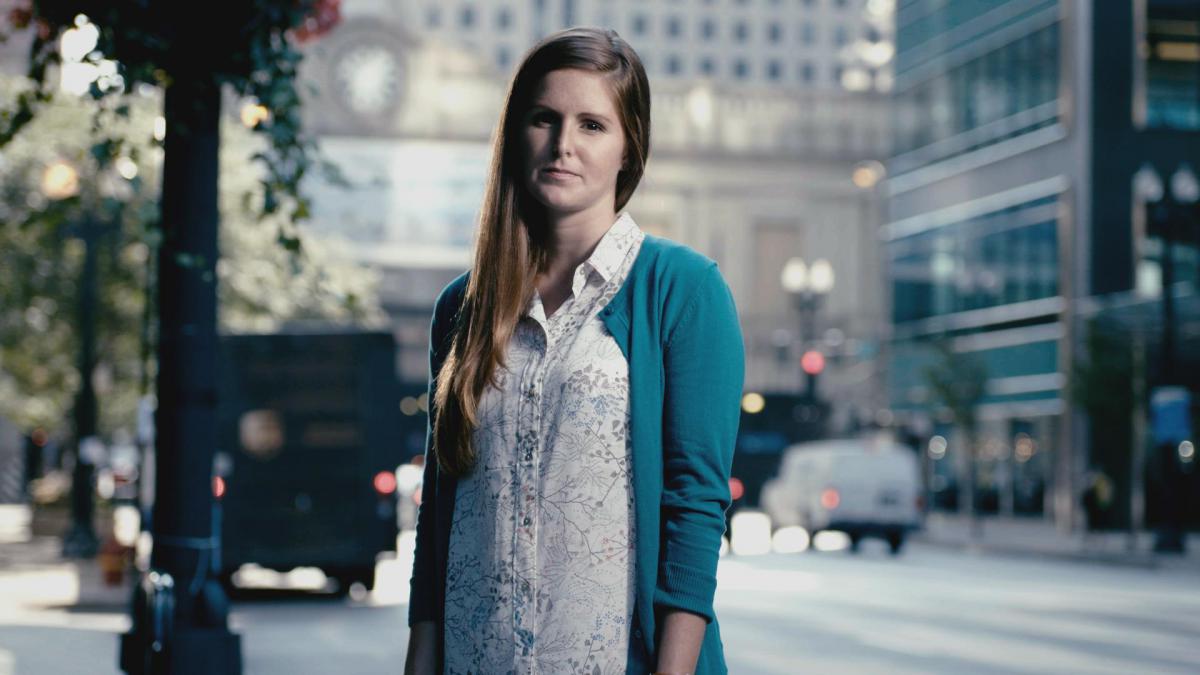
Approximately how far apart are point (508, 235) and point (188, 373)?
5641 millimetres

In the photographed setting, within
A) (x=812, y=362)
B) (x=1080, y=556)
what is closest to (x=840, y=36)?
(x=812, y=362)

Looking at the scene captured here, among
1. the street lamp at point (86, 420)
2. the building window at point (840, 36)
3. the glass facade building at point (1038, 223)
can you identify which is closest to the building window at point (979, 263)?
the glass facade building at point (1038, 223)

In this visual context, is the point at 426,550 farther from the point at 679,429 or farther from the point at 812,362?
the point at 812,362

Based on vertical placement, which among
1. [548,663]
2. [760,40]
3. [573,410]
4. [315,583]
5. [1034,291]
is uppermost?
[760,40]

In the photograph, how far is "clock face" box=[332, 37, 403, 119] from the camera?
301 feet

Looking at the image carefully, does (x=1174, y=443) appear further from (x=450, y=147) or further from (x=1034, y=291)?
(x=450, y=147)

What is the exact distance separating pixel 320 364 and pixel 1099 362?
72.2 ft

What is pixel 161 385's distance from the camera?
348 inches

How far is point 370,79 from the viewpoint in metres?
92.8

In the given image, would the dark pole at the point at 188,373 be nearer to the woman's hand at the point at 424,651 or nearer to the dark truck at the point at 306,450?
the woman's hand at the point at 424,651

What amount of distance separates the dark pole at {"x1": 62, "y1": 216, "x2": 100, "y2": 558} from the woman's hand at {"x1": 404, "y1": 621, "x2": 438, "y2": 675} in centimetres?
2902

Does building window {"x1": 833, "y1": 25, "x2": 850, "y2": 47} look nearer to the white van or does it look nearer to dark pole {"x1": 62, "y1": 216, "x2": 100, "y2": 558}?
the white van

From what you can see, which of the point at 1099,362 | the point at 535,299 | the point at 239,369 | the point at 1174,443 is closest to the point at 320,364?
the point at 239,369

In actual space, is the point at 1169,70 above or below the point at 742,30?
below
